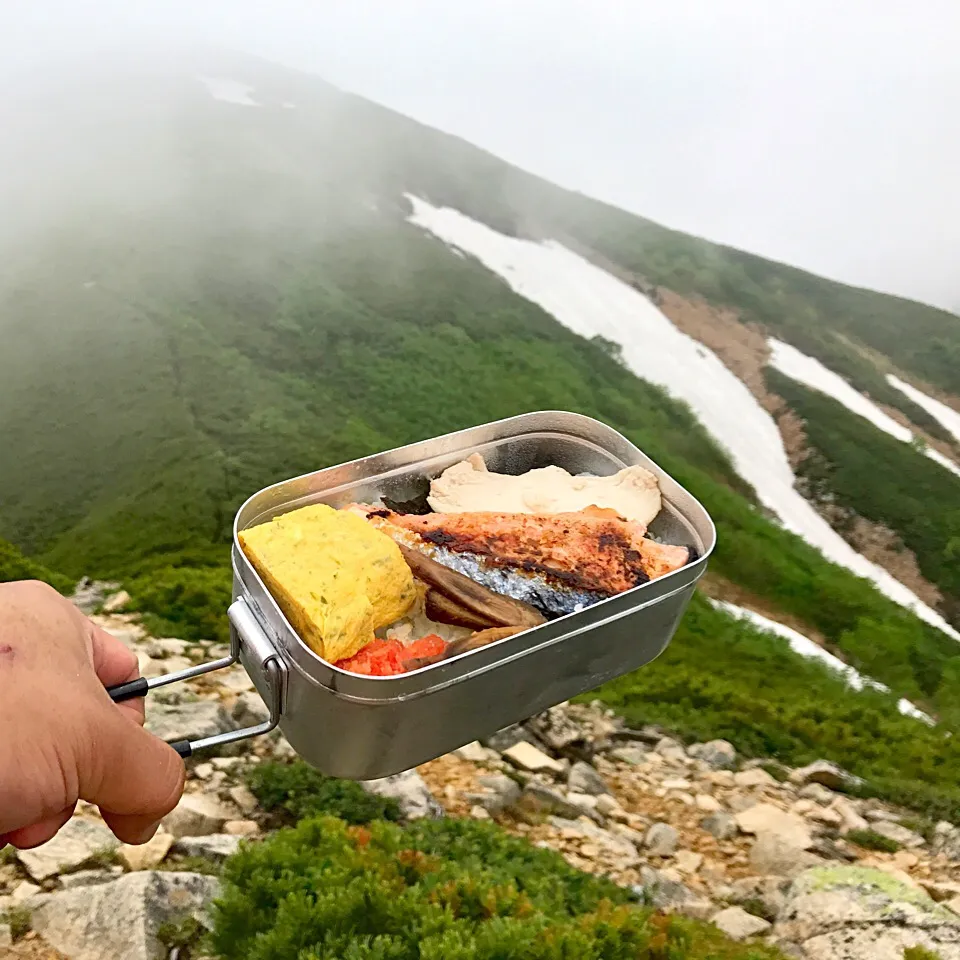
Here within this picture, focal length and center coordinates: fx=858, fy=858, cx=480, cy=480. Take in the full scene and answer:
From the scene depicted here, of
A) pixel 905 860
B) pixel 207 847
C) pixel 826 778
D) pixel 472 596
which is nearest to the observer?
pixel 472 596

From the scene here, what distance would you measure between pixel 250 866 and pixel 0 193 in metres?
13.1

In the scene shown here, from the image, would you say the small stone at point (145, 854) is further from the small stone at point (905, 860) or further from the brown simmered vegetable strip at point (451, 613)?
the small stone at point (905, 860)

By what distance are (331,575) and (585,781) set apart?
3218 mm

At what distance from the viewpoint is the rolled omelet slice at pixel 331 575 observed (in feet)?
8.52

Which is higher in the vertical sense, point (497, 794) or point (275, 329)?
point (497, 794)

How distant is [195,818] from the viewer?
4.04 meters

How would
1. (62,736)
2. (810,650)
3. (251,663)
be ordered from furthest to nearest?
(810,650) → (251,663) → (62,736)

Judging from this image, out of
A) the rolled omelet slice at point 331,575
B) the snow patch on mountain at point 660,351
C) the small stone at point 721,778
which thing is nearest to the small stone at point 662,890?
the small stone at point 721,778

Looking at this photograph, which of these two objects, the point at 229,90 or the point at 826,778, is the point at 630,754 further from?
the point at 229,90

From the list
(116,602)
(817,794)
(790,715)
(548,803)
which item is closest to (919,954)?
(548,803)

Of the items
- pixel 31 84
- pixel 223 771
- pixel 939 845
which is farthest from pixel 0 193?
pixel 939 845

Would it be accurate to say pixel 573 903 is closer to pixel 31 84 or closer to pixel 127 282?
pixel 127 282

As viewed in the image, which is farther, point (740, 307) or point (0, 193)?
point (740, 307)

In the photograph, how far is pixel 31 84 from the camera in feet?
55.5
